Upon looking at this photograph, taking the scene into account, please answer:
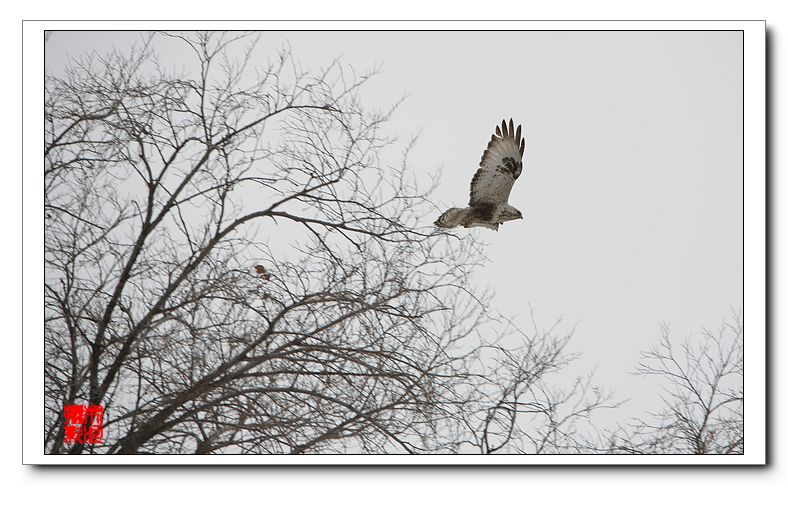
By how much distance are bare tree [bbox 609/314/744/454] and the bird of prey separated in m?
0.76

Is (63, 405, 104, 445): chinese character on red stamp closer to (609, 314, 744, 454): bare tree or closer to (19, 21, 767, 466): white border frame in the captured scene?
(19, 21, 767, 466): white border frame

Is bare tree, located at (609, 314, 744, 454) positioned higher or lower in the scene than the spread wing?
lower

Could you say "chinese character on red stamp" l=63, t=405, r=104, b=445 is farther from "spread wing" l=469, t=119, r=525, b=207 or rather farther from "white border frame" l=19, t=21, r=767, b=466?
"spread wing" l=469, t=119, r=525, b=207

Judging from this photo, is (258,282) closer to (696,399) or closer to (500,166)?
(500,166)

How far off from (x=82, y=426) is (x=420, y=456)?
1255 millimetres

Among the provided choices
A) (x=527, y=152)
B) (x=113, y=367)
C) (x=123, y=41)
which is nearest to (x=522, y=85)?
(x=527, y=152)

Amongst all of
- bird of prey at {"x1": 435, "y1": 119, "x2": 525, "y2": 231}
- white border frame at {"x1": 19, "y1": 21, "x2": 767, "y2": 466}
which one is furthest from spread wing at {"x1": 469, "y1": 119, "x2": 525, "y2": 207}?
white border frame at {"x1": 19, "y1": 21, "x2": 767, "y2": 466}

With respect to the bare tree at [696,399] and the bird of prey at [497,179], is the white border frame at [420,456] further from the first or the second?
the bird of prey at [497,179]

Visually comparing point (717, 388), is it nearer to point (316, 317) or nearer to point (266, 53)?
point (316, 317)

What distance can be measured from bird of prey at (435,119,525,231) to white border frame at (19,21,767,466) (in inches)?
16.6

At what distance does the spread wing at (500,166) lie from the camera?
301 centimetres

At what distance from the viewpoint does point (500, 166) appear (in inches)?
119

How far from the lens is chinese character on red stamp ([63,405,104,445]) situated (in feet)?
9.75
